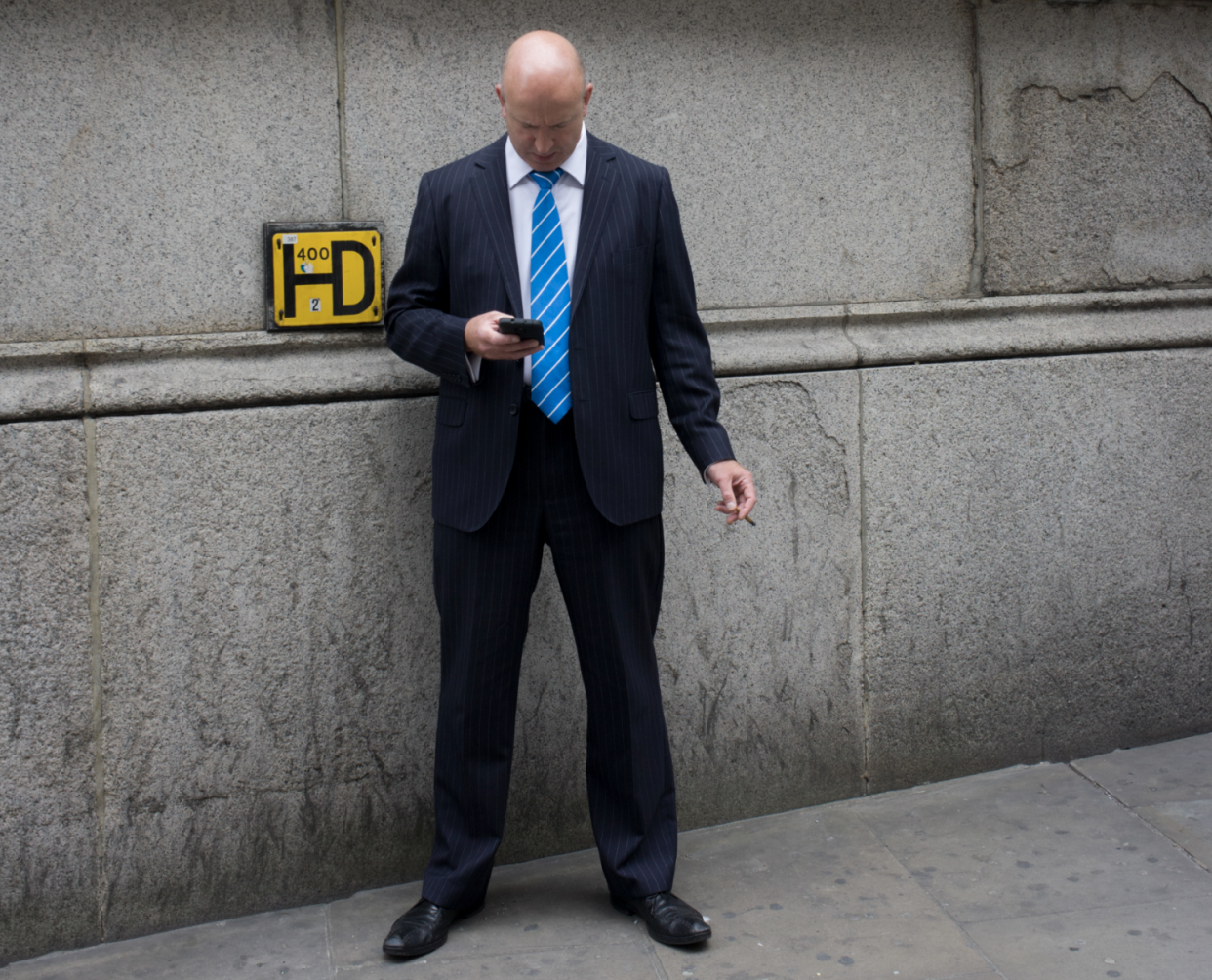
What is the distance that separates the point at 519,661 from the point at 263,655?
27.0 inches

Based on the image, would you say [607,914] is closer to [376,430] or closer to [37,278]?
[376,430]

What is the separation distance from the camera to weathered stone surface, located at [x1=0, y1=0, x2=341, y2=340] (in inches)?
117

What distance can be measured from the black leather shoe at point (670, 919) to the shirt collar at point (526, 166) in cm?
175

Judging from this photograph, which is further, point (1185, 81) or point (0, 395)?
point (1185, 81)

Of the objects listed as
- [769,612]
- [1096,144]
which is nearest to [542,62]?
[769,612]

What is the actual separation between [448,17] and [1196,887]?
297 cm

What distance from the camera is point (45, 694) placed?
10.1 feet

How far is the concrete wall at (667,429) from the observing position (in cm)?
307

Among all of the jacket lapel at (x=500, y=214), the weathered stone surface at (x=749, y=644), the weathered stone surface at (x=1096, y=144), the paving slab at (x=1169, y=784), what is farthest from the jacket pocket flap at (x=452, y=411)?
the paving slab at (x=1169, y=784)

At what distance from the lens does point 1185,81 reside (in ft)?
13.4

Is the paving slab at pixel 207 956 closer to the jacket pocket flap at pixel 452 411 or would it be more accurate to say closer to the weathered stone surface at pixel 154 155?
the jacket pocket flap at pixel 452 411

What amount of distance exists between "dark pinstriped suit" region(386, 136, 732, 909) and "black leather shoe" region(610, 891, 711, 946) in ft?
0.15

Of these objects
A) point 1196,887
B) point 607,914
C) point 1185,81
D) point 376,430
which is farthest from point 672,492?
point 1185,81

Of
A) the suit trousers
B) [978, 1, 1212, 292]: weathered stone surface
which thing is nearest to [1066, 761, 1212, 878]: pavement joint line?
the suit trousers
